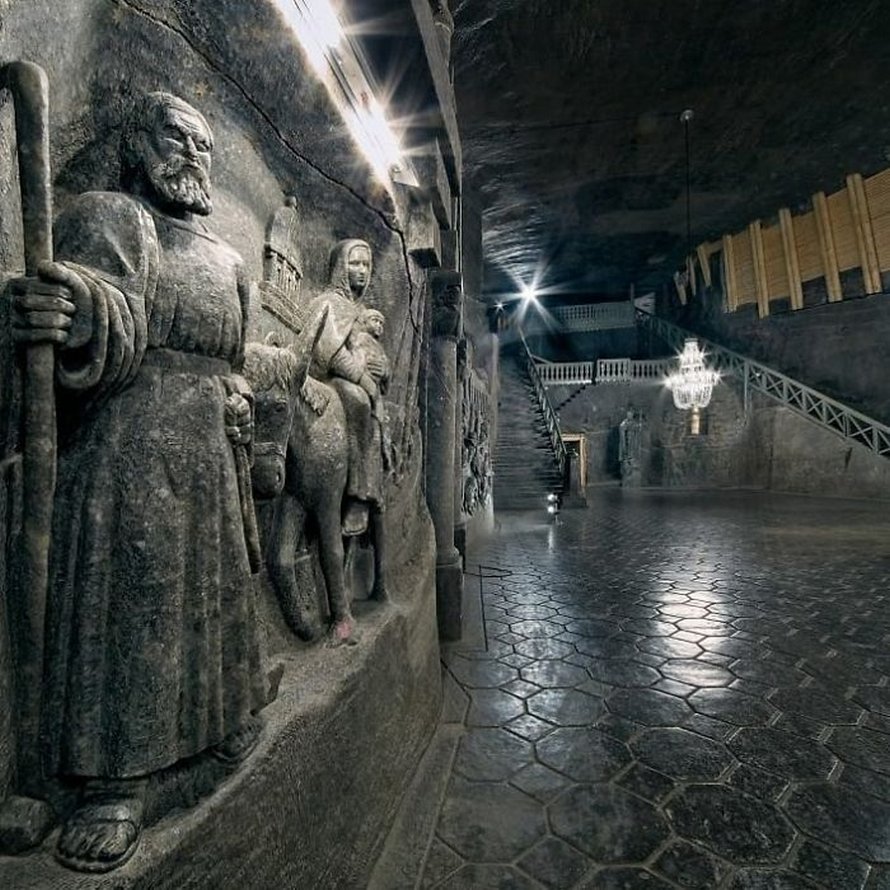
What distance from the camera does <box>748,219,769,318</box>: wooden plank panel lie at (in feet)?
53.0

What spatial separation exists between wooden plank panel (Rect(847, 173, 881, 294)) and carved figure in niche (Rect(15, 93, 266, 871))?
18101mm

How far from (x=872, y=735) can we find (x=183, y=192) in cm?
415

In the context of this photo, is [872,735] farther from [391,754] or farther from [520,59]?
[520,59]

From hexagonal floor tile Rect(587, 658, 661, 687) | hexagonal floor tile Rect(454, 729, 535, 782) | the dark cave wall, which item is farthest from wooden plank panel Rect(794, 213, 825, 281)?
hexagonal floor tile Rect(454, 729, 535, 782)

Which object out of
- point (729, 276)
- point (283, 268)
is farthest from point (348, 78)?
point (729, 276)

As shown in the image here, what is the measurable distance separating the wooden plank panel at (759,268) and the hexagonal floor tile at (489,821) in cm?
1880

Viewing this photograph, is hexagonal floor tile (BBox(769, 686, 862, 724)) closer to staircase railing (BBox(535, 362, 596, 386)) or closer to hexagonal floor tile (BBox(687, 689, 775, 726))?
hexagonal floor tile (BBox(687, 689, 775, 726))

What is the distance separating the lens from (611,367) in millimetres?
20656

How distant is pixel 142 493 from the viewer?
1.29 m

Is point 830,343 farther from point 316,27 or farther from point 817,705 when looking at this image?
point 316,27

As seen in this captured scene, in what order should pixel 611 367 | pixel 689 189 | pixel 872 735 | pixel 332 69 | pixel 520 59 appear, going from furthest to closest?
pixel 611 367 < pixel 689 189 < pixel 520 59 < pixel 872 735 < pixel 332 69

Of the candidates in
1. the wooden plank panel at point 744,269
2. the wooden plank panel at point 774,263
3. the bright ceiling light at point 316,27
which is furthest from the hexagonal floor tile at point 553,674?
the wooden plank panel at point 744,269

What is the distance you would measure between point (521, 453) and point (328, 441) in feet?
43.2

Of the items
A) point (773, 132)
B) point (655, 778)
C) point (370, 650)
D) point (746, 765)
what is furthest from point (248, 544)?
point (773, 132)
